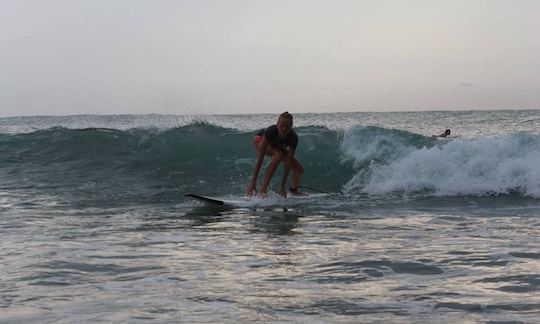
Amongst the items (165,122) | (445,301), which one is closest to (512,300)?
(445,301)

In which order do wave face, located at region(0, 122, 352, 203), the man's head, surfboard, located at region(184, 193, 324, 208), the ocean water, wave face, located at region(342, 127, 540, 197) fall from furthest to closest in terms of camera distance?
wave face, located at region(0, 122, 352, 203), wave face, located at region(342, 127, 540, 197), the man's head, surfboard, located at region(184, 193, 324, 208), the ocean water

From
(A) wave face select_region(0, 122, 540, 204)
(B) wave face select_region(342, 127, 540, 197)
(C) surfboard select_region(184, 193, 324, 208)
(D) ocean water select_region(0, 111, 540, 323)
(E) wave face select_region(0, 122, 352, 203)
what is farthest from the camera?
(E) wave face select_region(0, 122, 352, 203)

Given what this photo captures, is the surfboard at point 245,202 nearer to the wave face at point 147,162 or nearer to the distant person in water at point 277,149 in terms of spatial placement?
the distant person in water at point 277,149

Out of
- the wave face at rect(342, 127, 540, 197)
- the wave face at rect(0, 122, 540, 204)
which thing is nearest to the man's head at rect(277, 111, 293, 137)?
the wave face at rect(0, 122, 540, 204)

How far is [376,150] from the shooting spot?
13.6 meters

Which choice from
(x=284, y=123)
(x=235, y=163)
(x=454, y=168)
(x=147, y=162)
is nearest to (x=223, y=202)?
(x=284, y=123)

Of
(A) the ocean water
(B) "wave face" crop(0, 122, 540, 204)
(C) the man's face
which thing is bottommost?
(A) the ocean water

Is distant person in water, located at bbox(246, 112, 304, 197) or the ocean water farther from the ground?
distant person in water, located at bbox(246, 112, 304, 197)

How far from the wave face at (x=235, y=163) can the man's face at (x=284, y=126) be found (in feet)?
6.17

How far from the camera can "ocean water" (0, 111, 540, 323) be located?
376 centimetres

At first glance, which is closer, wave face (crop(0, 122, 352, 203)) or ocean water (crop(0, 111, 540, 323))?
ocean water (crop(0, 111, 540, 323))

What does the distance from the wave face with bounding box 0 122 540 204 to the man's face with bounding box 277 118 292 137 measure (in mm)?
1879

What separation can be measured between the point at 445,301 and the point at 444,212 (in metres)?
4.50

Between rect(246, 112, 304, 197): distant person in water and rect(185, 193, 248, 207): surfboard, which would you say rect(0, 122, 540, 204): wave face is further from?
rect(185, 193, 248, 207): surfboard
